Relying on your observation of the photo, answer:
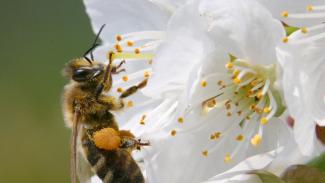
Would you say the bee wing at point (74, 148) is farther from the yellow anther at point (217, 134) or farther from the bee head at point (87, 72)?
the yellow anther at point (217, 134)

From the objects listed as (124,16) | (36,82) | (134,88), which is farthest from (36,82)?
(134,88)

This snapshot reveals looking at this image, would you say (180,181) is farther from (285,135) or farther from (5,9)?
(5,9)

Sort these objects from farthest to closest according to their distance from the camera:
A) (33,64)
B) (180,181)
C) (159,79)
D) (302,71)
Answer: (33,64)
(180,181)
(159,79)
(302,71)

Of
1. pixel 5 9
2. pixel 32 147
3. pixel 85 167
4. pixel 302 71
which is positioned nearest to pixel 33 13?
pixel 5 9

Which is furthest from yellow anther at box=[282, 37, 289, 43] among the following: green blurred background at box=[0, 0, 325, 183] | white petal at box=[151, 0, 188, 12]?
green blurred background at box=[0, 0, 325, 183]

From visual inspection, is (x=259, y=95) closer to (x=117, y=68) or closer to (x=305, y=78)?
(x=305, y=78)

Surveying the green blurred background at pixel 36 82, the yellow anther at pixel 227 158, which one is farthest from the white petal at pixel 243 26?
the green blurred background at pixel 36 82

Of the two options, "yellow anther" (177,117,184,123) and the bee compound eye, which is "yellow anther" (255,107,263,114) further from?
the bee compound eye
